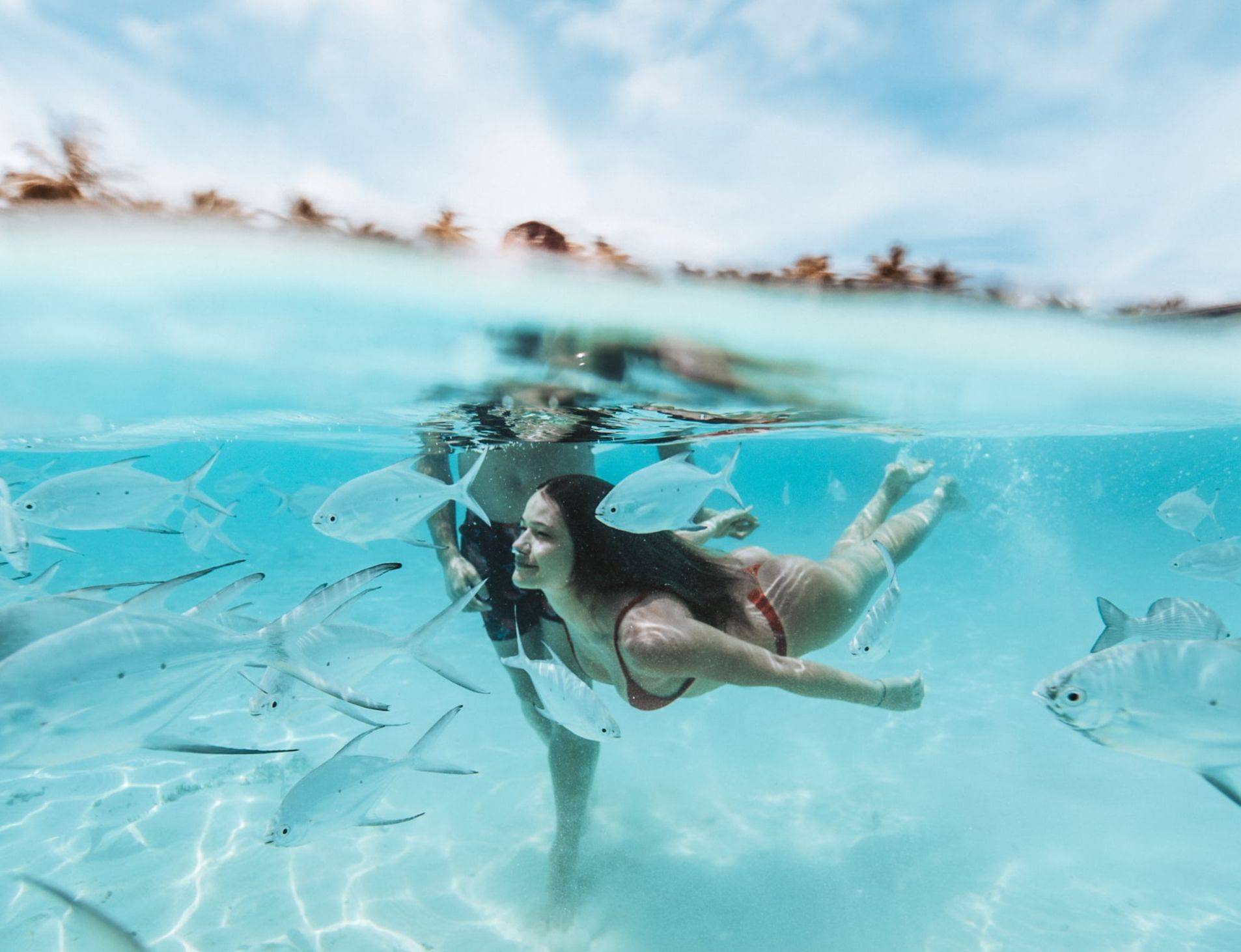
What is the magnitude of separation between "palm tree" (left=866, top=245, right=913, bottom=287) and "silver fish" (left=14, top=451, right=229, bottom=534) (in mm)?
4878

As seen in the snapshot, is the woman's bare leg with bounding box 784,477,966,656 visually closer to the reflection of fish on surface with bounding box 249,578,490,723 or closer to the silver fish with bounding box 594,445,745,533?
the silver fish with bounding box 594,445,745,533

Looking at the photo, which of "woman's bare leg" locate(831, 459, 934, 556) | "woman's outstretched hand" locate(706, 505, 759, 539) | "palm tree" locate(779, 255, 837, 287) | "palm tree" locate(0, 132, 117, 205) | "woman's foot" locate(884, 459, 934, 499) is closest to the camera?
"palm tree" locate(0, 132, 117, 205)

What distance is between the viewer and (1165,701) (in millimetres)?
2312

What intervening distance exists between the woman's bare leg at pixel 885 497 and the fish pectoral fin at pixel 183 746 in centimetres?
524

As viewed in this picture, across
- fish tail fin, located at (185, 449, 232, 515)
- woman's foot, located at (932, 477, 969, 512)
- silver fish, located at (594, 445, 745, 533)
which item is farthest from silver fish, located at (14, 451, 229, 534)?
woman's foot, located at (932, 477, 969, 512)

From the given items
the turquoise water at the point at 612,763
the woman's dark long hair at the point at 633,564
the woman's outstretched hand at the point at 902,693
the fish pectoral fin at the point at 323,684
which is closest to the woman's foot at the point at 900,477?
the turquoise water at the point at 612,763

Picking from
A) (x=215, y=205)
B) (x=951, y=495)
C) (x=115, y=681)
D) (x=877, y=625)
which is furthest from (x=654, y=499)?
(x=951, y=495)

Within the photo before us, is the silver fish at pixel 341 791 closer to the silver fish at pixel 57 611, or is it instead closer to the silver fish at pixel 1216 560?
the silver fish at pixel 57 611

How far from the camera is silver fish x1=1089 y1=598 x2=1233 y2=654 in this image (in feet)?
11.3

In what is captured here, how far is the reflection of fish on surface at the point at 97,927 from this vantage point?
4.91 feet

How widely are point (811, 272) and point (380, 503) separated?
3.43 metres

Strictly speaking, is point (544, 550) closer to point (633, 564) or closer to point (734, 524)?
point (633, 564)

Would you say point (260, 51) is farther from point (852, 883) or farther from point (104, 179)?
point (852, 883)

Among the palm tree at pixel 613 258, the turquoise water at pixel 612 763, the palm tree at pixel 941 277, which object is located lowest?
the turquoise water at pixel 612 763
